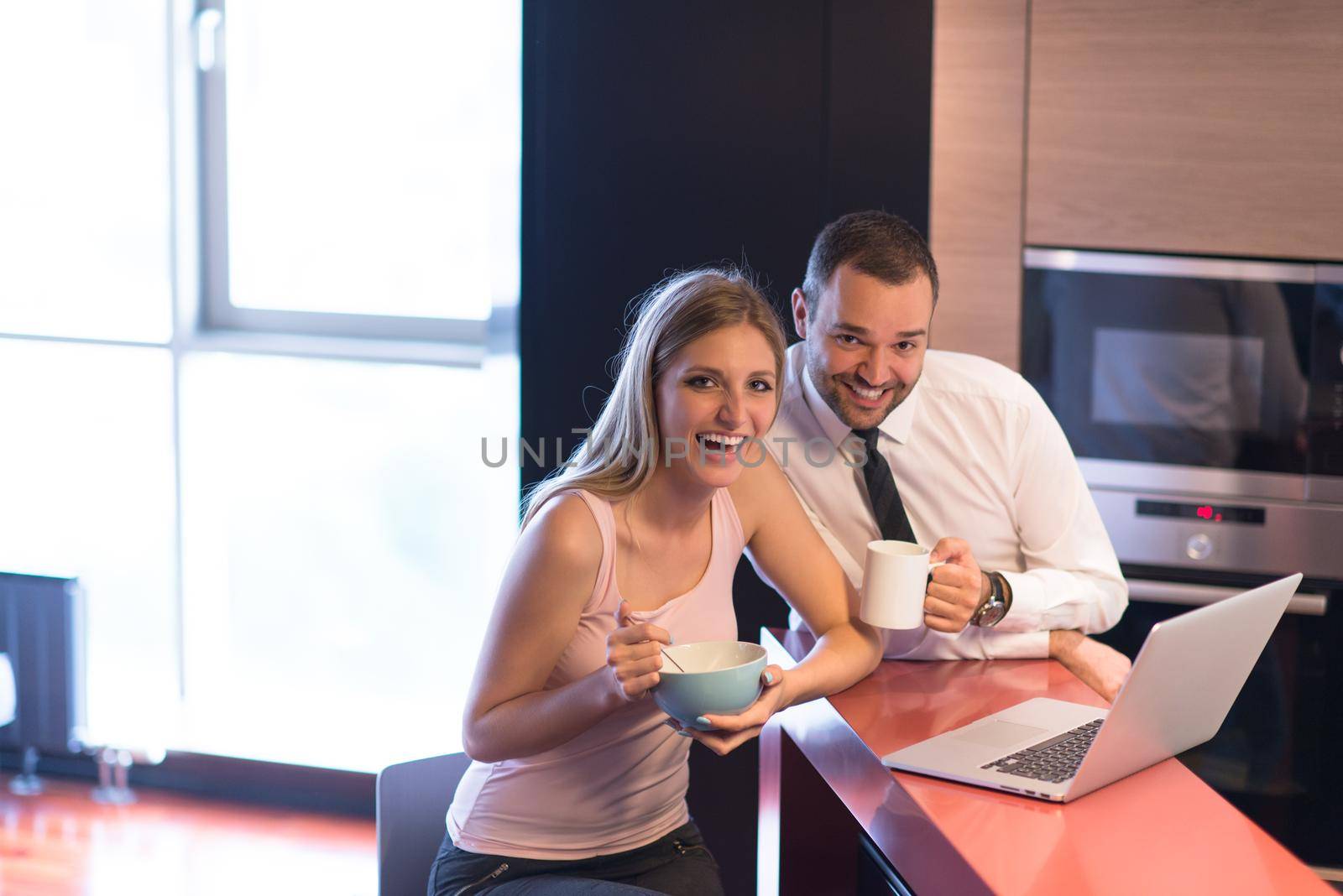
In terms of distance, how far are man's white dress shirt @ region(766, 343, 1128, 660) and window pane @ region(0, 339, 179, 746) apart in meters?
2.21

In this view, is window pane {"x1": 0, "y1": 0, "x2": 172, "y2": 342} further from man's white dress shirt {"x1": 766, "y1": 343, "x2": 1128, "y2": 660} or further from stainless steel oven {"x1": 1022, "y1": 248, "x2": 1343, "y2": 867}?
stainless steel oven {"x1": 1022, "y1": 248, "x2": 1343, "y2": 867}

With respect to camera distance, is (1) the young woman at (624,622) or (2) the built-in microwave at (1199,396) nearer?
(1) the young woman at (624,622)

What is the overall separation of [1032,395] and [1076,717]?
731 millimetres

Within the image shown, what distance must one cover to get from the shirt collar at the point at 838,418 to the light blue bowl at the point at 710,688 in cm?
67

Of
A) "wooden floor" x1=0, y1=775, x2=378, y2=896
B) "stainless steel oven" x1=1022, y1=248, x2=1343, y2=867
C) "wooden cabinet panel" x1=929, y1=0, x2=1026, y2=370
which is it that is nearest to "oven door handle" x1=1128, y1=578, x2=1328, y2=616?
"stainless steel oven" x1=1022, y1=248, x2=1343, y2=867

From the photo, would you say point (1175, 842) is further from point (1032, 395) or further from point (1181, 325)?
point (1181, 325)

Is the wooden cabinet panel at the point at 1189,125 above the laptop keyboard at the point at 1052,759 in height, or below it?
above

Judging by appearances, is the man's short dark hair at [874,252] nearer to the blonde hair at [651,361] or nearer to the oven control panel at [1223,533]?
the blonde hair at [651,361]

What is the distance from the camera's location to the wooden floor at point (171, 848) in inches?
120

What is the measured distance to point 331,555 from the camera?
12.0 feet

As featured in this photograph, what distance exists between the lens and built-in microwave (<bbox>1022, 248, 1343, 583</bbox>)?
8.75 feet

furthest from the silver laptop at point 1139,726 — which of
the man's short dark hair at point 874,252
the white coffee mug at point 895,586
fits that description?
the man's short dark hair at point 874,252

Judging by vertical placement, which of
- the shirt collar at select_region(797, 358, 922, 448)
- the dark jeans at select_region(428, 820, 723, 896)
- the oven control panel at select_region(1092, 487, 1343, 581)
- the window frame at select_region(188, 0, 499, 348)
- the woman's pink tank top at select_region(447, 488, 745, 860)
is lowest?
the dark jeans at select_region(428, 820, 723, 896)

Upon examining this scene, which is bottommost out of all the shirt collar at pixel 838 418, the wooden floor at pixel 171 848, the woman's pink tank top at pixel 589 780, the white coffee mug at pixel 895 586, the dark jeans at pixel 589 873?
the wooden floor at pixel 171 848
